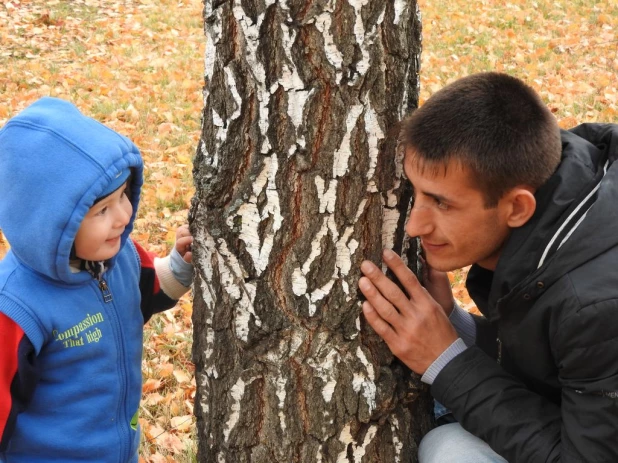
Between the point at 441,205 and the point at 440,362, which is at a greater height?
the point at 441,205

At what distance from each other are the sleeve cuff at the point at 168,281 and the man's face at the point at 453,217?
83cm

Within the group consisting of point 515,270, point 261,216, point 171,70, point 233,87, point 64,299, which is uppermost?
point 233,87

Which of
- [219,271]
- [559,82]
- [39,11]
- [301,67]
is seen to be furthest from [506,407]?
[39,11]

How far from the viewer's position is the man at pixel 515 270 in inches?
73.8

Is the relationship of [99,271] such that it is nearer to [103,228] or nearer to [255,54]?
[103,228]

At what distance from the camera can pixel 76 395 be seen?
7.16 ft

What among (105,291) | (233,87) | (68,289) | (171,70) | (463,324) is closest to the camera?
(233,87)

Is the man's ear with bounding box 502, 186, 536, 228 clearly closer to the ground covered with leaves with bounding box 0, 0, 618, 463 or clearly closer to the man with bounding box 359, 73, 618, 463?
the man with bounding box 359, 73, 618, 463

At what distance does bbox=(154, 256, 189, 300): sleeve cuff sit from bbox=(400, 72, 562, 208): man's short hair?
0.92 m

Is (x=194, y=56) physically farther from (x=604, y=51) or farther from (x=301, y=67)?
(x=301, y=67)

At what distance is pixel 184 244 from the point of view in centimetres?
244

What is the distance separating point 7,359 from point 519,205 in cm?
142

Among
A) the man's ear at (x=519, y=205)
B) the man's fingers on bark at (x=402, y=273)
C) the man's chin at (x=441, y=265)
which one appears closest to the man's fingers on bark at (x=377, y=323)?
the man's fingers on bark at (x=402, y=273)

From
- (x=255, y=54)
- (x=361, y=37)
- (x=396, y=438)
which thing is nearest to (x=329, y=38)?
(x=361, y=37)
